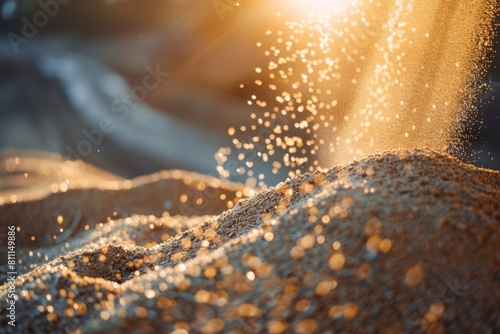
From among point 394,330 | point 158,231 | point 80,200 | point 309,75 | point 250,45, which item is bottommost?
point 394,330

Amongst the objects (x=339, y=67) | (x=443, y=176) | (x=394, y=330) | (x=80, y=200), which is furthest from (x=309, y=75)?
(x=394, y=330)

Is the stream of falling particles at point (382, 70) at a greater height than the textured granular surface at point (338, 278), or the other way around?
the stream of falling particles at point (382, 70)

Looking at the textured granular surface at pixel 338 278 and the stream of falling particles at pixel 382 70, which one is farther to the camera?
the stream of falling particles at pixel 382 70

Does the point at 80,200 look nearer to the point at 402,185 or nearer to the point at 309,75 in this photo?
the point at 309,75

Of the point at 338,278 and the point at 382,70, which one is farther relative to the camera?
the point at 382,70

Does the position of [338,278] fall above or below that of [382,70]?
below
